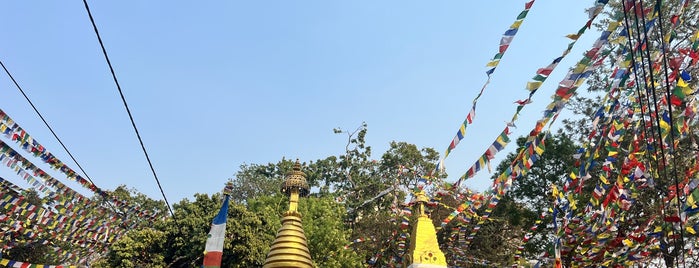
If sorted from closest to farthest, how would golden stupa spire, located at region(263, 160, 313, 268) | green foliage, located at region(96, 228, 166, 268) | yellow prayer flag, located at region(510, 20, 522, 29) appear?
yellow prayer flag, located at region(510, 20, 522, 29)
golden stupa spire, located at region(263, 160, 313, 268)
green foliage, located at region(96, 228, 166, 268)

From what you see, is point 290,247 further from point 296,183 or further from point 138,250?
point 138,250

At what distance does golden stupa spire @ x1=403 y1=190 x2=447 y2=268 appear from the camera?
984cm

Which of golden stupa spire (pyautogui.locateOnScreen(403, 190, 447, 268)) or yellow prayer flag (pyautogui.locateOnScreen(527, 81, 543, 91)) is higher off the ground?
yellow prayer flag (pyautogui.locateOnScreen(527, 81, 543, 91))

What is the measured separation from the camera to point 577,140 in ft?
68.4

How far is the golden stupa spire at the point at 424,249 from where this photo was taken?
9844 mm

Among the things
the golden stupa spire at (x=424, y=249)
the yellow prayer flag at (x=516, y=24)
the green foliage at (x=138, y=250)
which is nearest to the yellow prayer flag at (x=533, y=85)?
the yellow prayer flag at (x=516, y=24)

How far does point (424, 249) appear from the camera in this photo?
398 inches

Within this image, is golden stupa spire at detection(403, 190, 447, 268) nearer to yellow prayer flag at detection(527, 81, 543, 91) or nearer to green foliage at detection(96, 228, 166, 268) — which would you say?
yellow prayer flag at detection(527, 81, 543, 91)

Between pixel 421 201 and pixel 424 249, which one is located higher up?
pixel 421 201

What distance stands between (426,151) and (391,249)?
9351 millimetres

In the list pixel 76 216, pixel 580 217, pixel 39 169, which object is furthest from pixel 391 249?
pixel 39 169

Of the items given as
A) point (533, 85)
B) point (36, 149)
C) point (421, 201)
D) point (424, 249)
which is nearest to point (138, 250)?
point (36, 149)

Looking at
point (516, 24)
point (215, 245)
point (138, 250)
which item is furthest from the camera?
point (138, 250)

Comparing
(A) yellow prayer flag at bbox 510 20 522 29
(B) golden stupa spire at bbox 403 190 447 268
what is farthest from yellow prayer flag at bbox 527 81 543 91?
(B) golden stupa spire at bbox 403 190 447 268
